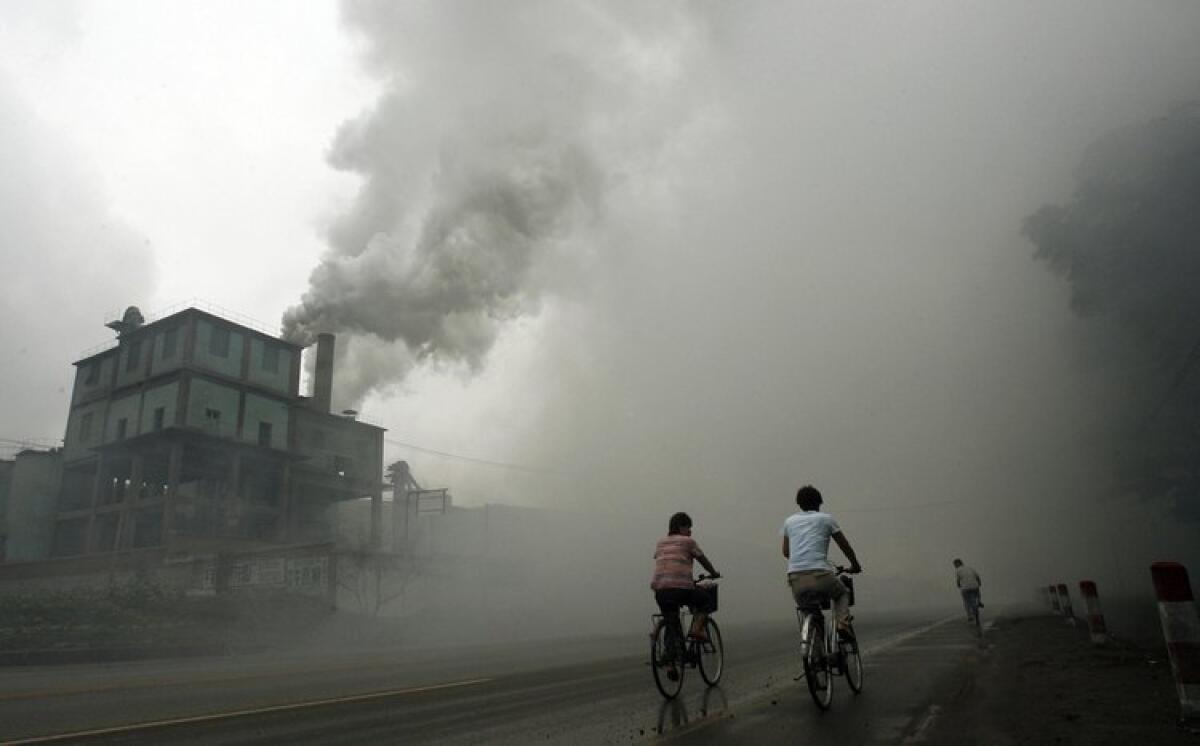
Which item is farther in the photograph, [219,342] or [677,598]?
[219,342]

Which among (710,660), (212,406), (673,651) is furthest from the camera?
(212,406)

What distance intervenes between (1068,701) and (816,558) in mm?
2110

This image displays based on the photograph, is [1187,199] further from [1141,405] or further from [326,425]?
[326,425]

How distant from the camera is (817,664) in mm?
5969

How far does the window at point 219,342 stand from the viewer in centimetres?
4541

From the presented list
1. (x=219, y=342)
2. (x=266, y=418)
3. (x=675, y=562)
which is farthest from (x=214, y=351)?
(x=675, y=562)

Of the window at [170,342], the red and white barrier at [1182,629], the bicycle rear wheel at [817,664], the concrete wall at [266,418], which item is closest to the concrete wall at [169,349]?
the window at [170,342]

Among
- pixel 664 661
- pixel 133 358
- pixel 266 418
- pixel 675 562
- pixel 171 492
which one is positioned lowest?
pixel 664 661

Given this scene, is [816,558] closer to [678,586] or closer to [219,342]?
[678,586]

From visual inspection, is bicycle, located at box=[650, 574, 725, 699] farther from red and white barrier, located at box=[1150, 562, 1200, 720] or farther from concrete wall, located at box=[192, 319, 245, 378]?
concrete wall, located at box=[192, 319, 245, 378]

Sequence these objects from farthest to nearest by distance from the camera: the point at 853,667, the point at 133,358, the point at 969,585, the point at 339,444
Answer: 1. the point at 339,444
2. the point at 133,358
3. the point at 969,585
4. the point at 853,667

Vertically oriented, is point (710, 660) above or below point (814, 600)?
below

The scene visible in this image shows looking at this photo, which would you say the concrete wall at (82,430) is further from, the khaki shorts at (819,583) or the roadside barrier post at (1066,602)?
the khaki shorts at (819,583)

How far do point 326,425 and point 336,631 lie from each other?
24860 mm
